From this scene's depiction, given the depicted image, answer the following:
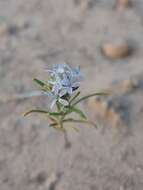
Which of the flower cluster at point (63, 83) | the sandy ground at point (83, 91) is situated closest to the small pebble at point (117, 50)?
the sandy ground at point (83, 91)

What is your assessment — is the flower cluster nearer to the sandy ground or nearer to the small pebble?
the sandy ground

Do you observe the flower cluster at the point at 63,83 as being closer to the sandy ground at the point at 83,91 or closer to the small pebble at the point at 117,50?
the sandy ground at the point at 83,91

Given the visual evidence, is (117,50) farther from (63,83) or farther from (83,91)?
(63,83)

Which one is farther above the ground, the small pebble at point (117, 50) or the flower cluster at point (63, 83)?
the small pebble at point (117, 50)

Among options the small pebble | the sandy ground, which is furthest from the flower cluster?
the small pebble

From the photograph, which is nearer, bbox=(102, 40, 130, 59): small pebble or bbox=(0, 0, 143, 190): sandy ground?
bbox=(0, 0, 143, 190): sandy ground

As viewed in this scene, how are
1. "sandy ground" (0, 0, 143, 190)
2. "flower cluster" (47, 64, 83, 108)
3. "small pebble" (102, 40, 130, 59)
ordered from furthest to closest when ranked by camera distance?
1. "small pebble" (102, 40, 130, 59)
2. "sandy ground" (0, 0, 143, 190)
3. "flower cluster" (47, 64, 83, 108)

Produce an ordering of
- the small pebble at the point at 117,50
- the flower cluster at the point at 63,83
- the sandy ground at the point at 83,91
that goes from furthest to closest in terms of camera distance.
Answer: the small pebble at the point at 117,50 → the sandy ground at the point at 83,91 → the flower cluster at the point at 63,83

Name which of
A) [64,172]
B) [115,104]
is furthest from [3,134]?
[115,104]
